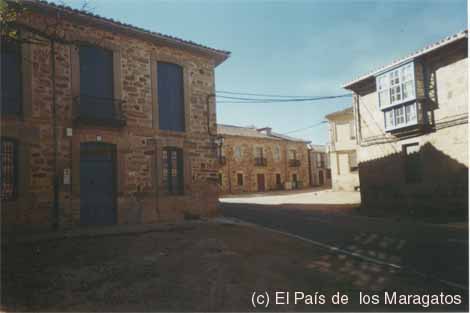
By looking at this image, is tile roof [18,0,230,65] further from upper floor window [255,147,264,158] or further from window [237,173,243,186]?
upper floor window [255,147,264,158]

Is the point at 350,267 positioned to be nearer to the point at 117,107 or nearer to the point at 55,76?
the point at 117,107

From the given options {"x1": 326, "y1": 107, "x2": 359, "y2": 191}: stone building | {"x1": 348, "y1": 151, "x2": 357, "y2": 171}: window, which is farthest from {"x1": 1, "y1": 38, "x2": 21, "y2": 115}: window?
{"x1": 348, "y1": 151, "x2": 357, "y2": 171}: window

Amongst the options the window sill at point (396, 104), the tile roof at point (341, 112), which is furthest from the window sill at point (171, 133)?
the tile roof at point (341, 112)

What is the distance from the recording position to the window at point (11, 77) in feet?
27.2

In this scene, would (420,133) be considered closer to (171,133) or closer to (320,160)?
(171,133)

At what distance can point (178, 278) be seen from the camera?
190 inches

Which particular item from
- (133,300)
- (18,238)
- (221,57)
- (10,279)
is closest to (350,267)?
(133,300)

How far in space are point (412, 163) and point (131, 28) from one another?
41.5 ft

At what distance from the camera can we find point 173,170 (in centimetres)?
1104

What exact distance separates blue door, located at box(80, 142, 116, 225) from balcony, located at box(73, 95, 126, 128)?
0.74 meters

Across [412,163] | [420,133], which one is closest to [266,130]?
[412,163]

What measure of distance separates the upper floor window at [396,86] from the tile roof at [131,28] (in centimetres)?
734

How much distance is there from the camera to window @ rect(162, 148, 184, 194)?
10818 millimetres

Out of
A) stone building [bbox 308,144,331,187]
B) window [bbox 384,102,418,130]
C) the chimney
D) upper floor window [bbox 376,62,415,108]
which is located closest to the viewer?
window [bbox 384,102,418,130]
